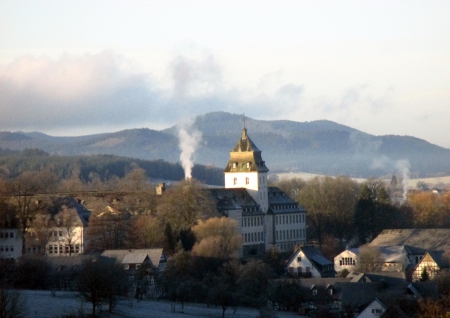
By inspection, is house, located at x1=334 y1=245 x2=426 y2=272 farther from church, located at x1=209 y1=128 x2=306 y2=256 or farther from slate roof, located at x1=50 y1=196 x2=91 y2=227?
slate roof, located at x1=50 y1=196 x2=91 y2=227

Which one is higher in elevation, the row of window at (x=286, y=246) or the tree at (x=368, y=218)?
the tree at (x=368, y=218)

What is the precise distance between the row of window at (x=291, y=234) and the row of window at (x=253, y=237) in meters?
3.07

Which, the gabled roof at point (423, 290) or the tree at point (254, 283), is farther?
the tree at point (254, 283)

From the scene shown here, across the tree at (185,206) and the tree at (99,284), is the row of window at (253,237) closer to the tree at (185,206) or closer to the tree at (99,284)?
the tree at (185,206)

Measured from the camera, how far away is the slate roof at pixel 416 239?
98000 mm

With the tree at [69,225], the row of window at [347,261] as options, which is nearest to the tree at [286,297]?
the row of window at [347,261]

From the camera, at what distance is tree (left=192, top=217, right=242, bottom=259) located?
8725 centimetres

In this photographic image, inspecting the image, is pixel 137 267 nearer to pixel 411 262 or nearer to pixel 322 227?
pixel 411 262

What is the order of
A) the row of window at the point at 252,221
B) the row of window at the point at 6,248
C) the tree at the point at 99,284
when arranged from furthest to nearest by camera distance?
the row of window at the point at 252,221, the row of window at the point at 6,248, the tree at the point at 99,284

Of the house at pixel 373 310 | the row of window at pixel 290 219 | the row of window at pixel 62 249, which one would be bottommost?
the house at pixel 373 310

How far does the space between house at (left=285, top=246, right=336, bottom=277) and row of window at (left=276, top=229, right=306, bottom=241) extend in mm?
15237

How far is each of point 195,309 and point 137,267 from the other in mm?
11555

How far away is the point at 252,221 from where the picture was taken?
342ft

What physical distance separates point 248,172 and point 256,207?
13.1 ft
